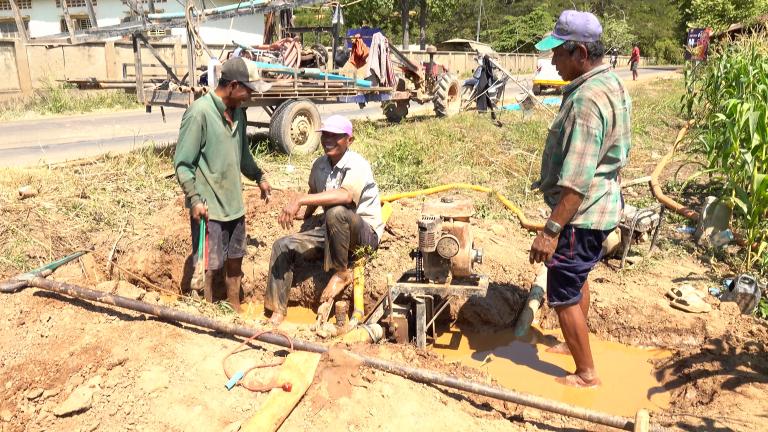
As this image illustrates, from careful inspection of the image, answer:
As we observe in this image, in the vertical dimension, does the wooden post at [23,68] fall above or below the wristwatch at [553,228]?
above

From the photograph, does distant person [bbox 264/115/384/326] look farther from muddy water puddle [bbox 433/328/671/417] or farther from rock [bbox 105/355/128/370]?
rock [bbox 105/355/128/370]

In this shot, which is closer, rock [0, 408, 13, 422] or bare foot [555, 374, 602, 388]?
rock [0, 408, 13, 422]

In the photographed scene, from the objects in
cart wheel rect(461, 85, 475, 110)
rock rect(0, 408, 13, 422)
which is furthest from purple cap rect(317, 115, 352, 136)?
cart wheel rect(461, 85, 475, 110)

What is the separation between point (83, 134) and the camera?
37.3ft

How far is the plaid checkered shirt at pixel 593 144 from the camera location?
10.1 ft

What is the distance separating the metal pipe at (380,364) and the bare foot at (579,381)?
0.89 m

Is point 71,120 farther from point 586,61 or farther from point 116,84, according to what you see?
point 586,61

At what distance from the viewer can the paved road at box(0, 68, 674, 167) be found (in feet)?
29.0

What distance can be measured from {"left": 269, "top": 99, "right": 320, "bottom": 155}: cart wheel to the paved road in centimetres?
201

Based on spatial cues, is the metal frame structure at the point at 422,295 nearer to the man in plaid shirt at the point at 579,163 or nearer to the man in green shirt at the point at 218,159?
the man in plaid shirt at the point at 579,163

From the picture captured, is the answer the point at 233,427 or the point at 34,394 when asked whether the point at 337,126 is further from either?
the point at 34,394

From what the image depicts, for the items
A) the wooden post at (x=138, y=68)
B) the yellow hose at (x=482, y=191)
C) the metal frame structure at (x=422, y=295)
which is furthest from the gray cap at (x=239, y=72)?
the wooden post at (x=138, y=68)

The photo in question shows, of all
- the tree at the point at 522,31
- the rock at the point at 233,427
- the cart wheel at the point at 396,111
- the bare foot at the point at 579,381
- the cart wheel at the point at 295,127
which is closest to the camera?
the rock at the point at 233,427

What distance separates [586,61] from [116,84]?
7.19 meters
